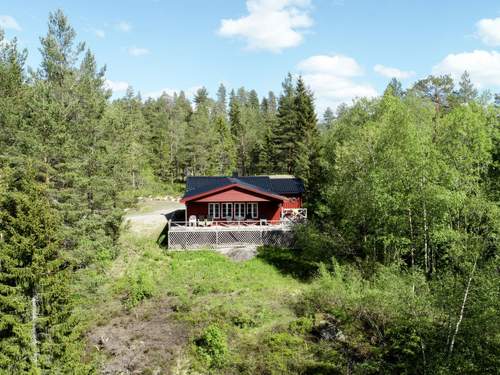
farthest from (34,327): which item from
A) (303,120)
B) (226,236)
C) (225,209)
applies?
(303,120)

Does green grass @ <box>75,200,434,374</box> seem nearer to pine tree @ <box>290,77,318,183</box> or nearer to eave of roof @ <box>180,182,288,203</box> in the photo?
eave of roof @ <box>180,182,288,203</box>

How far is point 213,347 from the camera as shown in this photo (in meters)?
16.9

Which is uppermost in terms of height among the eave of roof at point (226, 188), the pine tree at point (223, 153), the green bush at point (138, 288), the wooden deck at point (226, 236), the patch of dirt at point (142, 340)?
the pine tree at point (223, 153)

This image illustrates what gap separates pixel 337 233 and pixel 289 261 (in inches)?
161

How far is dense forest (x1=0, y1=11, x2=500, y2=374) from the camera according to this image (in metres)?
12.4

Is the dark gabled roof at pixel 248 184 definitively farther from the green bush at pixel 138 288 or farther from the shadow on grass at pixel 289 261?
the green bush at pixel 138 288

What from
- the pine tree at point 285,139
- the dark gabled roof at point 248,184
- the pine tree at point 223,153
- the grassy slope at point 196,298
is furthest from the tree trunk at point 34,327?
the pine tree at point 223,153

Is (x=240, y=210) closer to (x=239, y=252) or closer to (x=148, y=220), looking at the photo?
(x=239, y=252)

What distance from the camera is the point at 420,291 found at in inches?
518

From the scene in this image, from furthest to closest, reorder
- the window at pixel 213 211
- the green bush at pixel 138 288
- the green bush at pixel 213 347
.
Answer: the window at pixel 213 211, the green bush at pixel 138 288, the green bush at pixel 213 347

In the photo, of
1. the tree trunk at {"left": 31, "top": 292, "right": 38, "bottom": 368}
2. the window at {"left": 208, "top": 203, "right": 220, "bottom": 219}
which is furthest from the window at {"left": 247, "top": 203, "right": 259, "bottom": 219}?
the tree trunk at {"left": 31, "top": 292, "right": 38, "bottom": 368}

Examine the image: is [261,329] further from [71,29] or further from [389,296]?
[71,29]

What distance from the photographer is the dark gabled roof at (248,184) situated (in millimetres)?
30308

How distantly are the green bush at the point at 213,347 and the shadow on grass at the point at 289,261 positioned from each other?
782 cm
